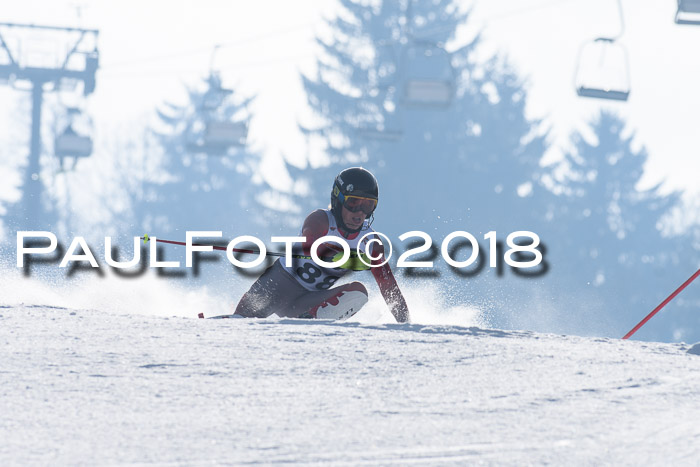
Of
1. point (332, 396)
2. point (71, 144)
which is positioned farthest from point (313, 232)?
point (71, 144)

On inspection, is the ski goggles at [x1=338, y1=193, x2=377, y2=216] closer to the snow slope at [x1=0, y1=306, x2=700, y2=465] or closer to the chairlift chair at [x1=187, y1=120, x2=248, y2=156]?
the snow slope at [x1=0, y1=306, x2=700, y2=465]

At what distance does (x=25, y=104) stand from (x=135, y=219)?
725 centimetres

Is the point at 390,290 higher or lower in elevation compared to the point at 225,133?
lower

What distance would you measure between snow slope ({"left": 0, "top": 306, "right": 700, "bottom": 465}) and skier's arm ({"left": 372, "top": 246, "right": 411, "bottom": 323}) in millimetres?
1333

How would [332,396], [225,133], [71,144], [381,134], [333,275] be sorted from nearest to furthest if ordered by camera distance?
[332,396] → [333,275] → [225,133] → [381,134] → [71,144]

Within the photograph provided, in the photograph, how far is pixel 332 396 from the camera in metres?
4.88

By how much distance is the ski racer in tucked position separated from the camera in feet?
27.5

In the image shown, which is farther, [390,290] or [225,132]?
[225,132]

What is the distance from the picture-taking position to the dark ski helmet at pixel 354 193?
8.38 m

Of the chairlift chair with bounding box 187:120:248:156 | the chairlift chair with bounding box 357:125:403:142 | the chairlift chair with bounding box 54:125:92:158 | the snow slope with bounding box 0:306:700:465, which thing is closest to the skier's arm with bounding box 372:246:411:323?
the snow slope with bounding box 0:306:700:465

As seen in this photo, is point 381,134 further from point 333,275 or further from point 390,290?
point 390,290

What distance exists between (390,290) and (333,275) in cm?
47

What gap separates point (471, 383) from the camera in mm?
5219

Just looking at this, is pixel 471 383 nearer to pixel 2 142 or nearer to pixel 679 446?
pixel 679 446
